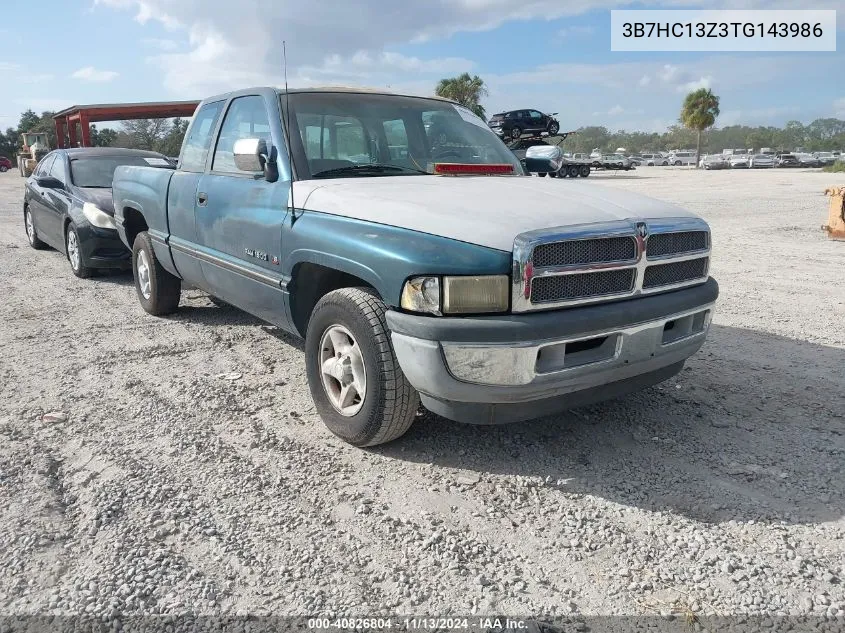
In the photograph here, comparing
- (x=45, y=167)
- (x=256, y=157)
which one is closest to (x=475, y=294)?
(x=256, y=157)

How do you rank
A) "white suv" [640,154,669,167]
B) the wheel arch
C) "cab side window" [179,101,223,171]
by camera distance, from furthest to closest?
"white suv" [640,154,669,167] → "cab side window" [179,101,223,171] → the wheel arch

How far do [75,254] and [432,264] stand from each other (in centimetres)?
651

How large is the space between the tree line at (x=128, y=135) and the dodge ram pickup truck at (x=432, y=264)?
1916 millimetres

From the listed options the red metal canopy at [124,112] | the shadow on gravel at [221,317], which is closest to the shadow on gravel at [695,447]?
the shadow on gravel at [221,317]

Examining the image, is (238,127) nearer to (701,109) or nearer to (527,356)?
(527,356)

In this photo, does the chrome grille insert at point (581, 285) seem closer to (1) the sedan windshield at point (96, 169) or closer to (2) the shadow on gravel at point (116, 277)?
(2) the shadow on gravel at point (116, 277)

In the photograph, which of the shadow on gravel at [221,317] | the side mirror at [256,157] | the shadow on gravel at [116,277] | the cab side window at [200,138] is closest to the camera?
the side mirror at [256,157]

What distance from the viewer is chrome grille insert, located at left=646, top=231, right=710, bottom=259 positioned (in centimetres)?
314

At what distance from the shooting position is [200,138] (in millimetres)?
4930

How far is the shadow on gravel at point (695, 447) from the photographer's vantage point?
2.90 metres

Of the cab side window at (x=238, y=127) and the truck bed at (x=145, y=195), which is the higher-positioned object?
the cab side window at (x=238, y=127)

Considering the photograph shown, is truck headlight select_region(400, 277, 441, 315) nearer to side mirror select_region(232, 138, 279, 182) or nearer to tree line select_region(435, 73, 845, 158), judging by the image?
side mirror select_region(232, 138, 279, 182)

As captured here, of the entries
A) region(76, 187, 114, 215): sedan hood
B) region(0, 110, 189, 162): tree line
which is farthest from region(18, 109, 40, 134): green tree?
region(76, 187, 114, 215): sedan hood

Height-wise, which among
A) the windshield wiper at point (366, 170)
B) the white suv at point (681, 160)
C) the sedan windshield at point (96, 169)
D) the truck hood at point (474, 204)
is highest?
the white suv at point (681, 160)
